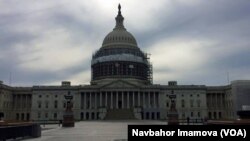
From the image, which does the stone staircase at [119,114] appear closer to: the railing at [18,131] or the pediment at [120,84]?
the pediment at [120,84]

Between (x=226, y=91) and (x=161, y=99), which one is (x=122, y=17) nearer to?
(x=161, y=99)

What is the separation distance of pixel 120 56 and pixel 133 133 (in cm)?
15812

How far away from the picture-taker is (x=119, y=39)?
593 feet

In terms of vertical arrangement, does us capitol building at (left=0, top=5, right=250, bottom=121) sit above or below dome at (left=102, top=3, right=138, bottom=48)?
below

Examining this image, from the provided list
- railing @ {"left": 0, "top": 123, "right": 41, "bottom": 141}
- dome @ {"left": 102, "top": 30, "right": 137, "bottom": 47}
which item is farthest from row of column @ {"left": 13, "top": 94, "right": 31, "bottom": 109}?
railing @ {"left": 0, "top": 123, "right": 41, "bottom": 141}

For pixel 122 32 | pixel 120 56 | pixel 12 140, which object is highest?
pixel 122 32

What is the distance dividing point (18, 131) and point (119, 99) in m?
117

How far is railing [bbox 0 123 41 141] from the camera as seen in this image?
36.5 meters

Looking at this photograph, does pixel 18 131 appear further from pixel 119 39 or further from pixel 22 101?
pixel 119 39

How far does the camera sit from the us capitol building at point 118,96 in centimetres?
15638

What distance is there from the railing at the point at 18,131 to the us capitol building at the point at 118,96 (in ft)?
317

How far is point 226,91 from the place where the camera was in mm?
164625

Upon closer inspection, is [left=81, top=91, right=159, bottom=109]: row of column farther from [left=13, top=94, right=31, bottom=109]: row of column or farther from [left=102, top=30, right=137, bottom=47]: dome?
[left=102, top=30, right=137, bottom=47]: dome

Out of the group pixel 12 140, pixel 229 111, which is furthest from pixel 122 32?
pixel 12 140
